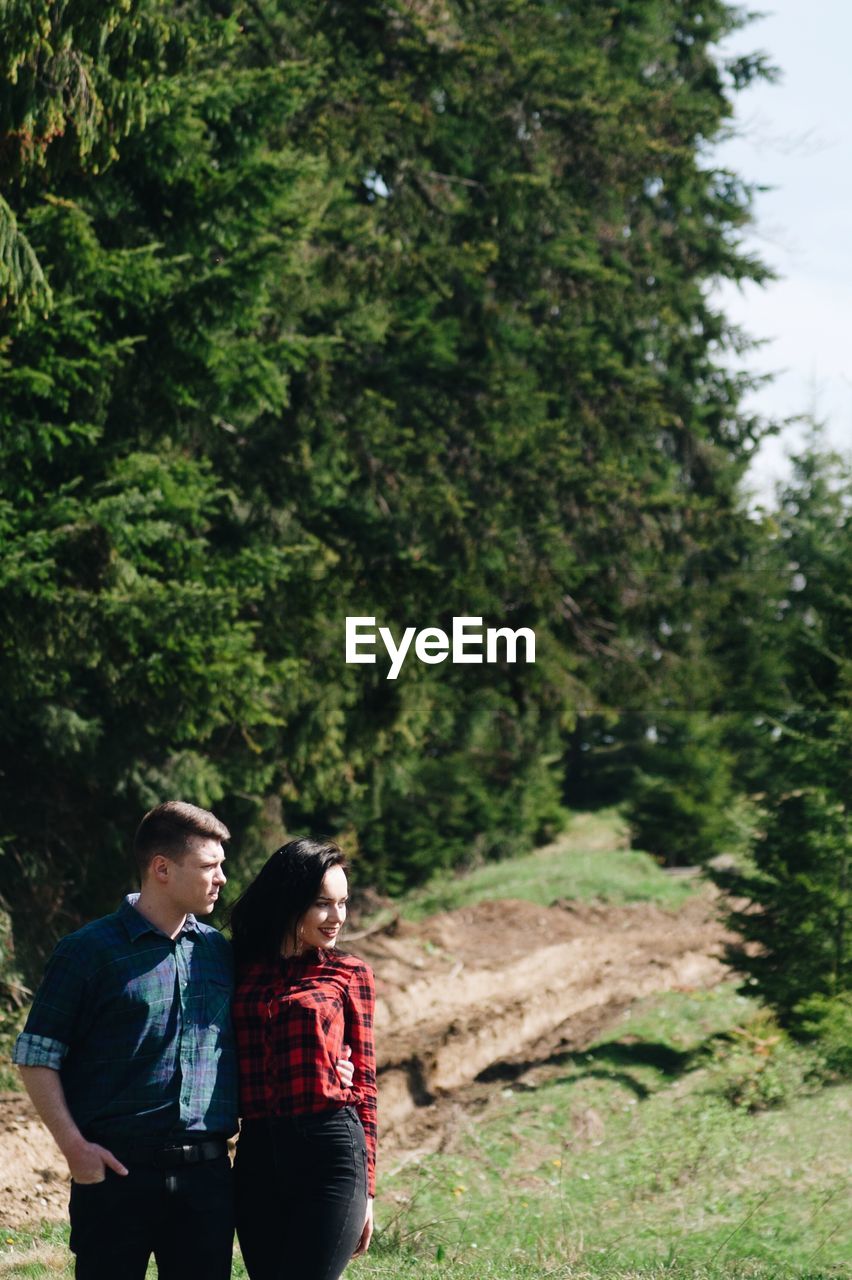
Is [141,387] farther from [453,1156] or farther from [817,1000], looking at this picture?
[817,1000]

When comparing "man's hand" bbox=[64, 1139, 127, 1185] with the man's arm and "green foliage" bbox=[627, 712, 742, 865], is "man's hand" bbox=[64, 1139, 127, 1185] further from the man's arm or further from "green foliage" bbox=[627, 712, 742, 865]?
"green foliage" bbox=[627, 712, 742, 865]

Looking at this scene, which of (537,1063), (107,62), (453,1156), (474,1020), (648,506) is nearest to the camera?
(107,62)

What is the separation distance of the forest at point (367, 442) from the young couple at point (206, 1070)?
584 cm

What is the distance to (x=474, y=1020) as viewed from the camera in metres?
16.1

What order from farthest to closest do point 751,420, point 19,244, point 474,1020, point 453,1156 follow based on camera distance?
point 751,420
point 474,1020
point 453,1156
point 19,244

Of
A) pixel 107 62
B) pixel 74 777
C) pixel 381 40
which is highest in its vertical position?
pixel 381 40

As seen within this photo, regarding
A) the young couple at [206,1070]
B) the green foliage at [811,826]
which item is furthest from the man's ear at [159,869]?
the green foliage at [811,826]

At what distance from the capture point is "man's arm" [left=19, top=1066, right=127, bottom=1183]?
12.0 feet

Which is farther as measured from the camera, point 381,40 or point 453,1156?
point 381,40

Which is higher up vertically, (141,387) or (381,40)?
(381,40)

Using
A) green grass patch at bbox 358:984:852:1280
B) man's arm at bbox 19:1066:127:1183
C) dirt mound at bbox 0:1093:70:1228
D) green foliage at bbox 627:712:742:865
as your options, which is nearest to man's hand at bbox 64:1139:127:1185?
man's arm at bbox 19:1066:127:1183

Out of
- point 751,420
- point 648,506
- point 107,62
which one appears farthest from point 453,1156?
point 751,420

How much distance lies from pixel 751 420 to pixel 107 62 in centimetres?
2195

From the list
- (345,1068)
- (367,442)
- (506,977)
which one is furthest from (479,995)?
(345,1068)
